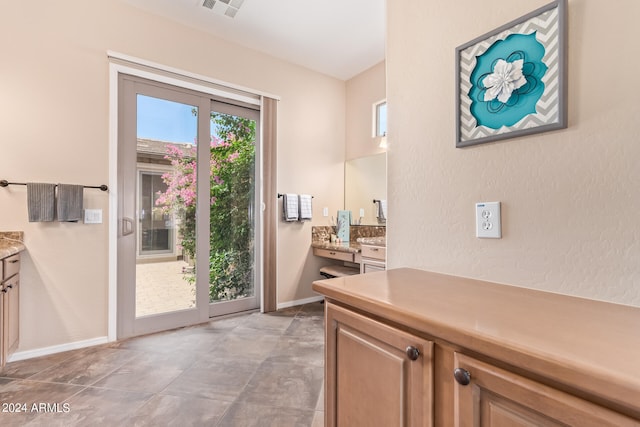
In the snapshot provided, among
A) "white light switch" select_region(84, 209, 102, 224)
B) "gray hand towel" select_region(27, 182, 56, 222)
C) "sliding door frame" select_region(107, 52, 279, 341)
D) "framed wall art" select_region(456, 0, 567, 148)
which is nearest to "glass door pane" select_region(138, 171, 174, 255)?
"sliding door frame" select_region(107, 52, 279, 341)

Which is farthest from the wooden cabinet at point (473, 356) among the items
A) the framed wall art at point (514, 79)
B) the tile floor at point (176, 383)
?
the tile floor at point (176, 383)

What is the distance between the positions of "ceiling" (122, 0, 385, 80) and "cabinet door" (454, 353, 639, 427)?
295cm

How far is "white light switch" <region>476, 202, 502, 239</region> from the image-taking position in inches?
41.5

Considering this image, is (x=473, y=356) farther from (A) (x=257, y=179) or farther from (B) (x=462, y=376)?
(A) (x=257, y=179)

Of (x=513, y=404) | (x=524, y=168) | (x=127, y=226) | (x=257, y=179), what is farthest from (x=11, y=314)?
(x=524, y=168)

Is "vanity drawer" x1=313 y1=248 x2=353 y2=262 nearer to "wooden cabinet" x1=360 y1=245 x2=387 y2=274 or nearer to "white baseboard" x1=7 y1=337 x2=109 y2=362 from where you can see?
"wooden cabinet" x1=360 y1=245 x2=387 y2=274

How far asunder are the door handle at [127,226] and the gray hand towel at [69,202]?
0.33 m

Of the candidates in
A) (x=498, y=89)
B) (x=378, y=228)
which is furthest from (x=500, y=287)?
(x=378, y=228)

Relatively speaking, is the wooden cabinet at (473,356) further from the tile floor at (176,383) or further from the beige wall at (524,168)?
the tile floor at (176,383)

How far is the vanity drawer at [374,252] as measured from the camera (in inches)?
113

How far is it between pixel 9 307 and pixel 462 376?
281cm

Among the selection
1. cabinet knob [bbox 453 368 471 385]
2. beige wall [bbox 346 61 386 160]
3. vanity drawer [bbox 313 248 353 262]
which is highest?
beige wall [bbox 346 61 386 160]

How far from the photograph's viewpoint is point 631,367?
48 cm

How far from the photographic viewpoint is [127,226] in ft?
8.81
